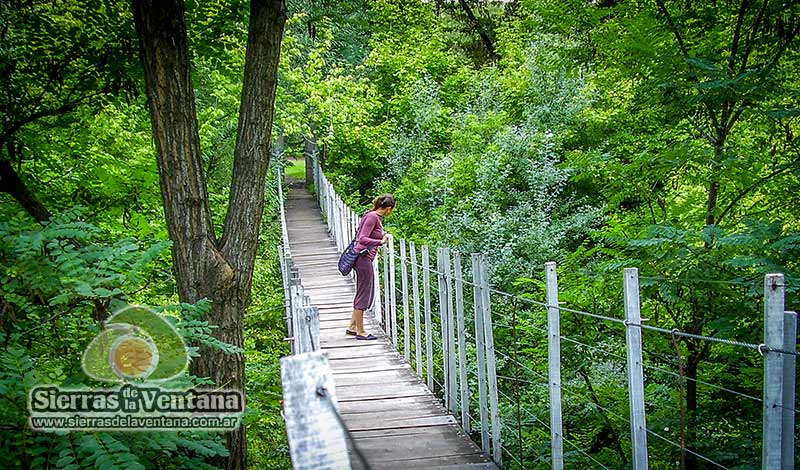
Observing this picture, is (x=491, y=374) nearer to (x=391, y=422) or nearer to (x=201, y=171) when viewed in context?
(x=391, y=422)

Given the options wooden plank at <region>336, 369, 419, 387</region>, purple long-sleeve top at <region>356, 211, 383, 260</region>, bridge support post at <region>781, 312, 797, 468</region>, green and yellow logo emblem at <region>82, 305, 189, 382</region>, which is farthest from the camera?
purple long-sleeve top at <region>356, 211, 383, 260</region>

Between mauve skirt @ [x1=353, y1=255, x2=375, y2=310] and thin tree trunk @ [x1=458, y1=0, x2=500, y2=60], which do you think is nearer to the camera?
mauve skirt @ [x1=353, y1=255, x2=375, y2=310]

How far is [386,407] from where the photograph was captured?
626cm

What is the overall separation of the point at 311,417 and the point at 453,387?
4.58 metres

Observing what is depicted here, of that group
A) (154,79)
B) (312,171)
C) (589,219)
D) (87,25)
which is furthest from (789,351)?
(312,171)

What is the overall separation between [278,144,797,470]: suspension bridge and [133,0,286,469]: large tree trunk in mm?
580

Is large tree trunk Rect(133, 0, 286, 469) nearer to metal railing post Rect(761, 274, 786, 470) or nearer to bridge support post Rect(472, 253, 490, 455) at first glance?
bridge support post Rect(472, 253, 490, 455)

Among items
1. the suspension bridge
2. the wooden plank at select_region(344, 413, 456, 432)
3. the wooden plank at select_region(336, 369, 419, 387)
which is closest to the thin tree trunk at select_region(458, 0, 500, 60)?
the suspension bridge

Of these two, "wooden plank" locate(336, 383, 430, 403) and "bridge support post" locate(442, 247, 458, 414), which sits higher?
"bridge support post" locate(442, 247, 458, 414)

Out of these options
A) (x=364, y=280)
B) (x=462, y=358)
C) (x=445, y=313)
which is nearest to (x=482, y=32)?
(x=364, y=280)

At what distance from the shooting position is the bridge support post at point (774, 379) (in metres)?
2.38

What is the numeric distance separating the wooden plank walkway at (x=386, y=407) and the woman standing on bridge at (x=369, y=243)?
2.25 ft

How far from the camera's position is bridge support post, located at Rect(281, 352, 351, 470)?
1702mm

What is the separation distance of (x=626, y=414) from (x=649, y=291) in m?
1.47
